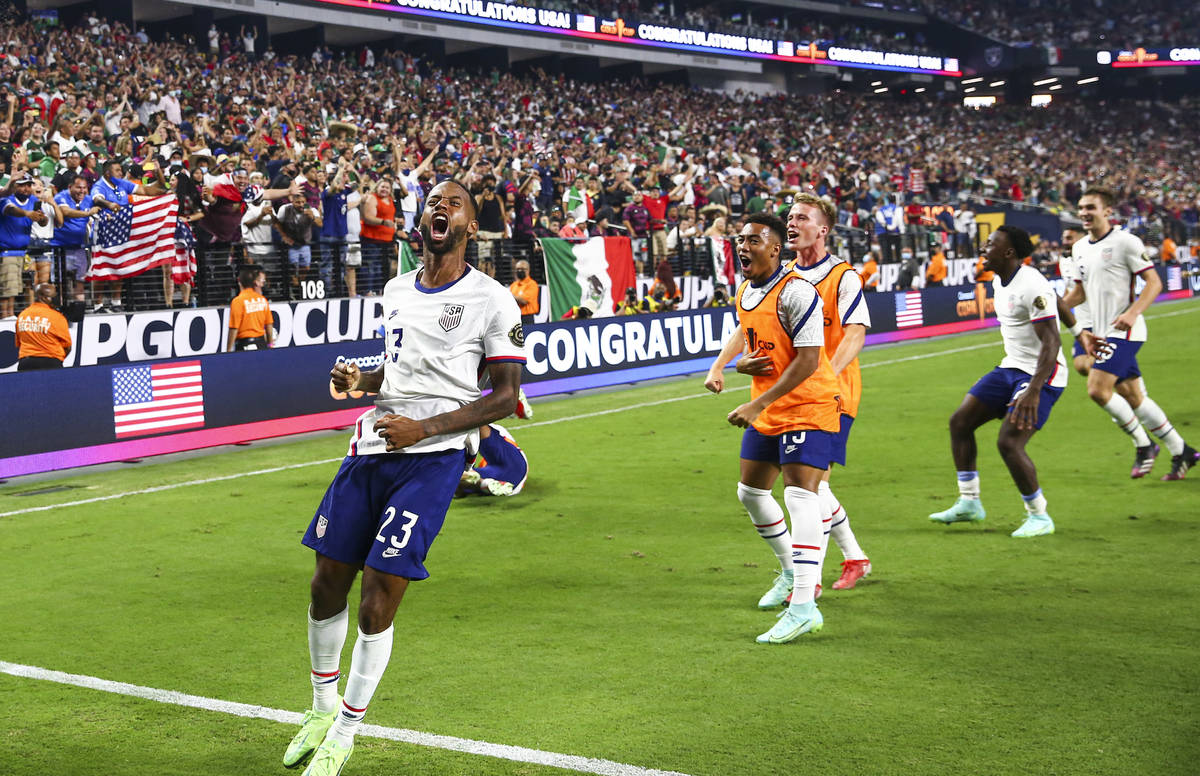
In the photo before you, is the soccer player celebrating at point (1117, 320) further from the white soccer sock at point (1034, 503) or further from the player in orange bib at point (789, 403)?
the player in orange bib at point (789, 403)

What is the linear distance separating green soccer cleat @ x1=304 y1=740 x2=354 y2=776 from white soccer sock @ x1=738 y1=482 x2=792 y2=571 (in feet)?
9.38

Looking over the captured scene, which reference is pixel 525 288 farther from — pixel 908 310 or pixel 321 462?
pixel 908 310

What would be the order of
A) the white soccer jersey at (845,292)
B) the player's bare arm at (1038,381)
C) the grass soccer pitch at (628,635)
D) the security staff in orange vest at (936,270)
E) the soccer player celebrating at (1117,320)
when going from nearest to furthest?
the grass soccer pitch at (628,635)
the white soccer jersey at (845,292)
the player's bare arm at (1038,381)
the soccer player celebrating at (1117,320)
the security staff in orange vest at (936,270)

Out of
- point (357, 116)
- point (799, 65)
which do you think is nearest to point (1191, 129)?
point (799, 65)

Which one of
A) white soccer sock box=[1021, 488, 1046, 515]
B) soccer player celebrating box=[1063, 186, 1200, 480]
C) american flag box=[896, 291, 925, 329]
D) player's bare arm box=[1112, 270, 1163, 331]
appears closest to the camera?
white soccer sock box=[1021, 488, 1046, 515]

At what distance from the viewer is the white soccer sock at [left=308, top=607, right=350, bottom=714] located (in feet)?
15.5

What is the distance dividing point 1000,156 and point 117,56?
4592 centimetres

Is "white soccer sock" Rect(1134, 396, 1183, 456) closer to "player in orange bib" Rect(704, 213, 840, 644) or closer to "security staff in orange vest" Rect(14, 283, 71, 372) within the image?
"player in orange bib" Rect(704, 213, 840, 644)

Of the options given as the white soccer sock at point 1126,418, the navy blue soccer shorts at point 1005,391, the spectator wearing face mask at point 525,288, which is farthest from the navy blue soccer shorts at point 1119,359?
the spectator wearing face mask at point 525,288

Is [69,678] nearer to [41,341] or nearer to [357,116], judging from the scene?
[41,341]

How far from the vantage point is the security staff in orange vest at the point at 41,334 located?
46.5 ft

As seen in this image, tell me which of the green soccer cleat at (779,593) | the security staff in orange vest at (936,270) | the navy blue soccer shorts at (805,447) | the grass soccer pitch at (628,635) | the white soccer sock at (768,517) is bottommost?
the grass soccer pitch at (628,635)

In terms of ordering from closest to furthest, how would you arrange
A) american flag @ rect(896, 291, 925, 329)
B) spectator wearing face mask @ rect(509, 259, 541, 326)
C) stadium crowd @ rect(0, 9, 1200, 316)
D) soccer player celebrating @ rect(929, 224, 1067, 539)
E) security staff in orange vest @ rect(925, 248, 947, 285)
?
soccer player celebrating @ rect(929, 224, 1067, 539), stadium crowd @ rect(0, 9, 1200, 316), spectator wearing face mask @ rect(509, 259, 541, 326), american flag @ rect(896, 291, 925, 329), security staff in orange vest @ rect(925, 248, 947, 285)

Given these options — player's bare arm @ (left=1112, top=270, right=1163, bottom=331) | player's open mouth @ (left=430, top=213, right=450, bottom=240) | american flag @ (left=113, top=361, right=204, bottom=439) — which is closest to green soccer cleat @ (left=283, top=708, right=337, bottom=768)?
player's open mouth @ (left=430, top=213, right=450, bottom=240)
